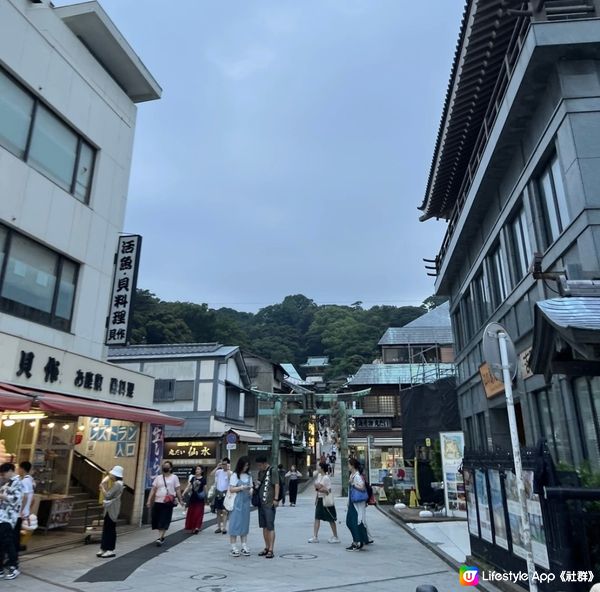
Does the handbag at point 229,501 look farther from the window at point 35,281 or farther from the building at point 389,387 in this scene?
the building at point 389,387

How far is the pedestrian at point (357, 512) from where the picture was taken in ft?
33.3

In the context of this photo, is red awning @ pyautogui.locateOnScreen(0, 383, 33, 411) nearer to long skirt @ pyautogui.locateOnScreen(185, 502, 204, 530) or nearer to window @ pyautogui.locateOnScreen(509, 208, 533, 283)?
long skirt @ pyautogui.locateOnScreen(185, 502, 204, 530)

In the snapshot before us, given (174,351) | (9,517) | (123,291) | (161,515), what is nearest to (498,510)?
(9,517)

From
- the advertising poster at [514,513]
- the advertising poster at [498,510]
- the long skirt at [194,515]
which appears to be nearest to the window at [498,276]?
the advertising poster at [498,510]

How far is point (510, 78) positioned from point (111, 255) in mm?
11613

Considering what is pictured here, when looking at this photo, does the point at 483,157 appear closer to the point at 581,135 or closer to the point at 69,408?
the point at 581,135

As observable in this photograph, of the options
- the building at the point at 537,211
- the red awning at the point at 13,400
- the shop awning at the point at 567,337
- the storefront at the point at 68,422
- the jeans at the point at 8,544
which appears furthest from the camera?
the storefront at the point at 68,422

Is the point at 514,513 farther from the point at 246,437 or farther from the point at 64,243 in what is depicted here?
the point at 246,437

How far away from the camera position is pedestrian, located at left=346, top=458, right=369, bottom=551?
10164 millimetres

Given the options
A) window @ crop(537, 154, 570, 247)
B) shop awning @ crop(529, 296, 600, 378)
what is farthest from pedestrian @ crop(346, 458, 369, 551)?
window @ crop(537, 154, 570, 247)

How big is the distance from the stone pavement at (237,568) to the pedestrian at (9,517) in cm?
28

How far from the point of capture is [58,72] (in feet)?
42.4

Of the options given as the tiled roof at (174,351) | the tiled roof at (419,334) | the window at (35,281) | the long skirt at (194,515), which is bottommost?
the long skirt at (194,515)

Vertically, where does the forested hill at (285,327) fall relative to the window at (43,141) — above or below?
above
